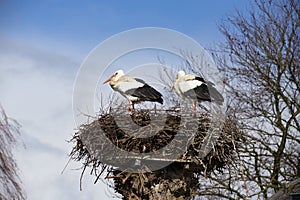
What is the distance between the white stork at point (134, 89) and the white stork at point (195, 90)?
1.32 ft

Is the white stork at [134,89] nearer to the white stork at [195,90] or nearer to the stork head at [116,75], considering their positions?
the stork head at [116,75]

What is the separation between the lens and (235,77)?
11.2 metres

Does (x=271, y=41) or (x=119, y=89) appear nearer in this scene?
(x=119, y=89)

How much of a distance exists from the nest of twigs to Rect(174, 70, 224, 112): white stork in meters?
0.90

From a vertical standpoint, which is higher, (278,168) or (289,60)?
(289,60)

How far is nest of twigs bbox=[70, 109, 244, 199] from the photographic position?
619cm

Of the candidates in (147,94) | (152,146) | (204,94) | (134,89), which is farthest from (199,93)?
(152,146)

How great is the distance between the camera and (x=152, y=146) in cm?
624

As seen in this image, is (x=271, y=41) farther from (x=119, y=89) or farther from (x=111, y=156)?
(x=111, y=156)

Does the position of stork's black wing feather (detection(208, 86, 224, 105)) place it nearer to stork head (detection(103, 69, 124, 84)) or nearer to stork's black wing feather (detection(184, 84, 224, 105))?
stork's black wing feather (detection(184, 84, 224, 105))

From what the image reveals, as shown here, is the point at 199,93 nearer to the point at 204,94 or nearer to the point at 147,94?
the point at 204,94

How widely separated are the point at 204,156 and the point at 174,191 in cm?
53

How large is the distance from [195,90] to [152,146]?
1.46m

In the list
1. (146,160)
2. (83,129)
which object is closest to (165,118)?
(146,160)
